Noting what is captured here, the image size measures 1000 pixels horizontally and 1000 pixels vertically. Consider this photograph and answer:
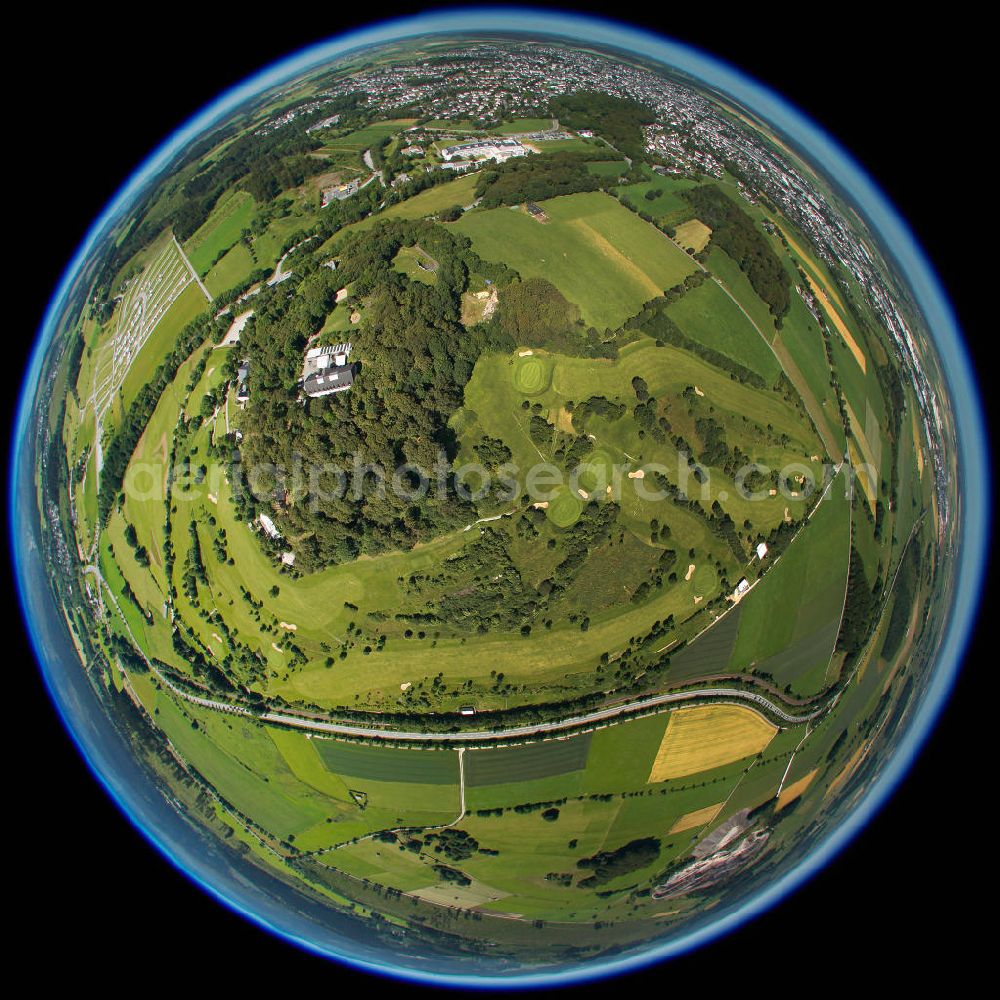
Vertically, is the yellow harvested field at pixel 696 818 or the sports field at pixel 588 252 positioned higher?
the sports field at pixel 588 252

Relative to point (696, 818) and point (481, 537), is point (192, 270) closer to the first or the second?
point (481, 537)

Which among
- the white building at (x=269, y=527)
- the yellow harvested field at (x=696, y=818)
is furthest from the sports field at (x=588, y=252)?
the yellow harvested field at (x=696, y=818)

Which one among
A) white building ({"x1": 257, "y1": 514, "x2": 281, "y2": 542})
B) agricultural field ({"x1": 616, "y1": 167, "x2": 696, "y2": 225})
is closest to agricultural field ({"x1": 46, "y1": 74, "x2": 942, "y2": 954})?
white building ({"x1": 257, "y1": 514, "x2": 281, "y2": 542})

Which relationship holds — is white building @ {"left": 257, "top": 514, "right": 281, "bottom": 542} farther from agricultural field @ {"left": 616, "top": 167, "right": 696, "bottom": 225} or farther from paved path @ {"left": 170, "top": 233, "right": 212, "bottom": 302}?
agricultural field @ {"left": 616, "top": 167, "right": 696, "bottom": 225}

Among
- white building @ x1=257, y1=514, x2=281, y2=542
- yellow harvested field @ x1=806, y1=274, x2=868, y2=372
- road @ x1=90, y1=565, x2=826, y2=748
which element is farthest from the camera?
yellow harvested field @ x1=806, y1=274, x2=868, y2=372

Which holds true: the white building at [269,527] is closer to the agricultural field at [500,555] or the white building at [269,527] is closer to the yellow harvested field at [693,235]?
the agricultural field at [500,555]

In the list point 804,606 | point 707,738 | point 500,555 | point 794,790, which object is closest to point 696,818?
point 707,738

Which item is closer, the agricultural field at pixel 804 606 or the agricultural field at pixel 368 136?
the agricultural field at pixel 804 606

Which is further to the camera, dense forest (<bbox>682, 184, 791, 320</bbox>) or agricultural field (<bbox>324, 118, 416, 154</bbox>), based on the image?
agricultural field (<bbox>324, 118, 416, 154</bbox>)
